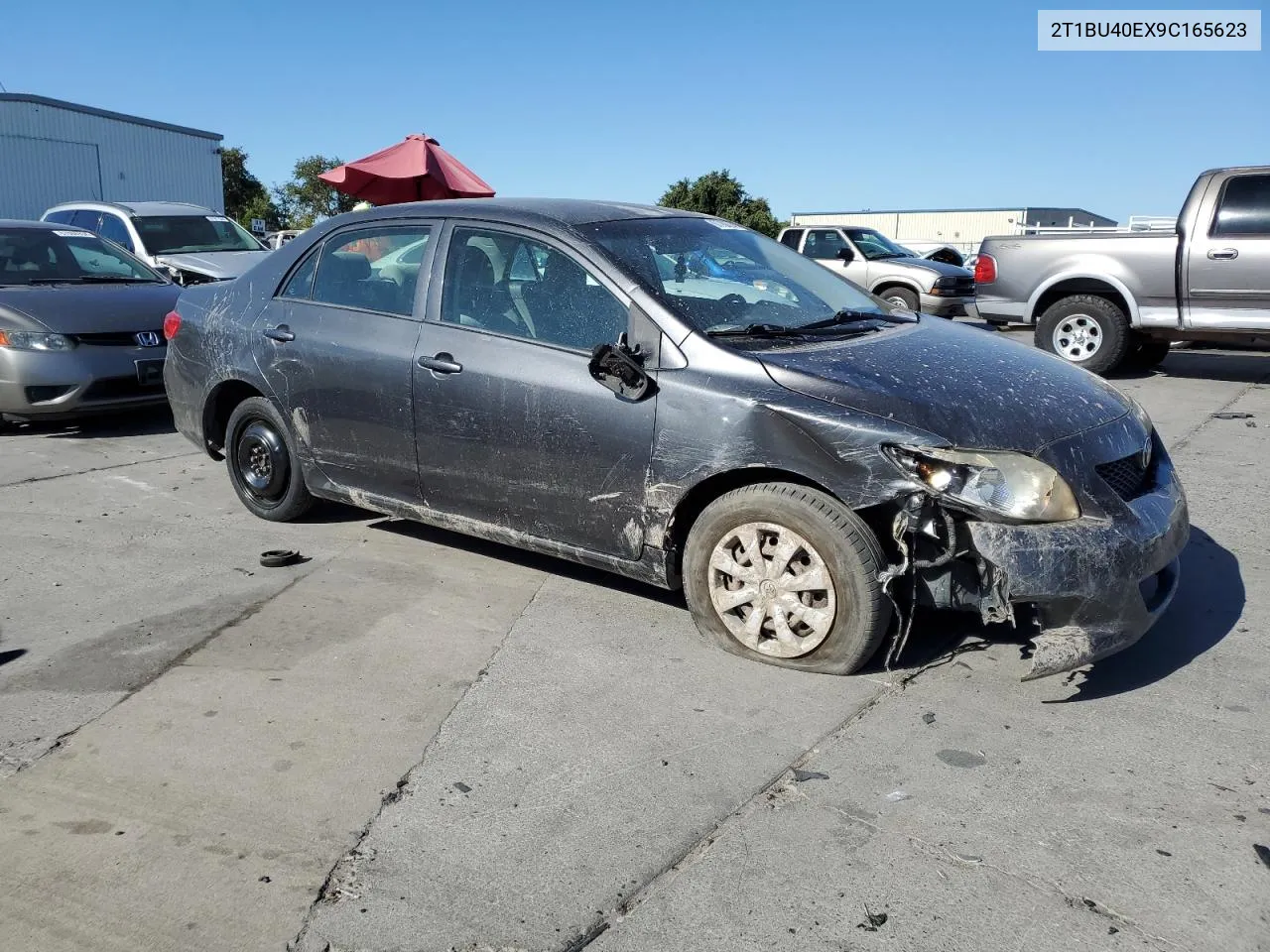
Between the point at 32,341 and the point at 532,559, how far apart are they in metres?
4.84

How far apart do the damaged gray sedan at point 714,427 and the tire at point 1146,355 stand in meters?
7.31

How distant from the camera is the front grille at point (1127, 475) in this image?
375 centimetres

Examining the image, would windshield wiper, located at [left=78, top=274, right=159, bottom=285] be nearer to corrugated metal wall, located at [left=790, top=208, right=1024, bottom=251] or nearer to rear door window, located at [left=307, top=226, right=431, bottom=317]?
rear door window, located at [left=307, top=226, right=431, bottom=317]

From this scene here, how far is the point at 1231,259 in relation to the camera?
9688 millimetres

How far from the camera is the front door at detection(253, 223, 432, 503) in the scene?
480 cm

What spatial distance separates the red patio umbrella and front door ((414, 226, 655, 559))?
9764 millimetres

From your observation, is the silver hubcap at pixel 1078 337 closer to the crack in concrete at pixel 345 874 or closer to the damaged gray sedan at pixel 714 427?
the damaged gray sedan at pixel 714 427

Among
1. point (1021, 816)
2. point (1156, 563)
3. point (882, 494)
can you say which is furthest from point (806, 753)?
point (1156, 563)

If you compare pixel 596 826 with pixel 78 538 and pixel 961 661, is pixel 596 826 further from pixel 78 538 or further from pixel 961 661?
pixel 78 538

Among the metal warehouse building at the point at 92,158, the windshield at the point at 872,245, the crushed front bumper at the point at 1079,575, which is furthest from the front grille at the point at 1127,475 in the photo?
the metal warehouse building at the point at 92,158

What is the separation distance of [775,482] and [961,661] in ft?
3.24

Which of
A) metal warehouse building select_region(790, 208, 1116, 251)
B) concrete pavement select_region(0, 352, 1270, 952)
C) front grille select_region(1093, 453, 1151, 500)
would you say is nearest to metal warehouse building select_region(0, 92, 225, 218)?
concrete pavement select_region(0, 352, 1270, 952)

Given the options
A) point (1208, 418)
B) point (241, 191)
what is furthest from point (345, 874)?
point (241, 191)

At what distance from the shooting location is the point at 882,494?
3586 mm
